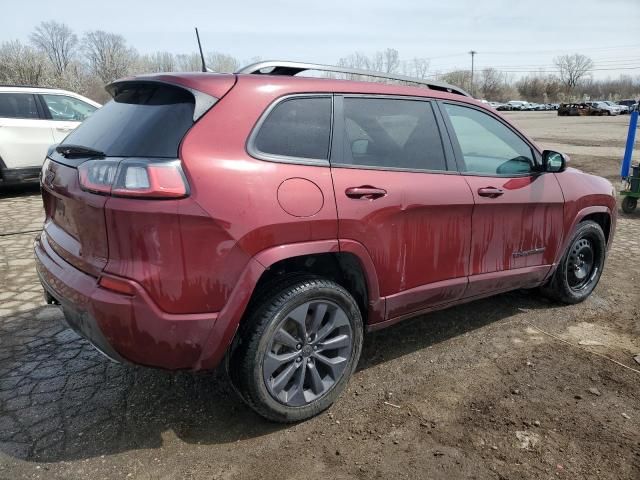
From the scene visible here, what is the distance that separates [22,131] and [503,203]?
815 cm

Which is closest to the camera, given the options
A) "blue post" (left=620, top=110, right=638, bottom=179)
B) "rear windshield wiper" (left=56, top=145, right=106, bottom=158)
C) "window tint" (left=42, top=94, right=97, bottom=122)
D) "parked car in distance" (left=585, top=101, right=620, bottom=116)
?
"rear windshield wiper" (left=56, top=145, right=106, bottom=158)

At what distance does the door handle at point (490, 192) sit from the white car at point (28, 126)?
7269 millimetres

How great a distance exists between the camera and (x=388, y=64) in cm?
9375

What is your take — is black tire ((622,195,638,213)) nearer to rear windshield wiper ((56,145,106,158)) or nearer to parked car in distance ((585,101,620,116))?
rear windshield wiper ((56,145,106,158))

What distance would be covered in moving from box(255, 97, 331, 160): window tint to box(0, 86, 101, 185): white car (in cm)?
696

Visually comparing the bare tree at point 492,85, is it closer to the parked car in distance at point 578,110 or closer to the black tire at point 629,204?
the parked car in distance at point 578,110

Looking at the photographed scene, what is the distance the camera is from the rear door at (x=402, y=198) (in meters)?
2.73

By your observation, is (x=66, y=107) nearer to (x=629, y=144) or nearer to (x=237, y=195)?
(x=237, y=195)

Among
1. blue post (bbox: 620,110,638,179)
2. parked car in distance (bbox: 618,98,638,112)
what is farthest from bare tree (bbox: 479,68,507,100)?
blue post (bbox: 620,110,638,179)

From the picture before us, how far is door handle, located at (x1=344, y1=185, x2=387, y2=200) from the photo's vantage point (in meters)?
2.67

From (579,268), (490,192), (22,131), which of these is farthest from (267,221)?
(22,131)

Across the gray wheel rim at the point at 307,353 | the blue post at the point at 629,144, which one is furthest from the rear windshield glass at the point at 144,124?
the blue post at the point at 629,144

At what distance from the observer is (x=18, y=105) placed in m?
8.68

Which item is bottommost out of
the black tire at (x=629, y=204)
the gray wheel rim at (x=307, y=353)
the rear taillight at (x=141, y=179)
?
the black tire at (x=629, y=204)
